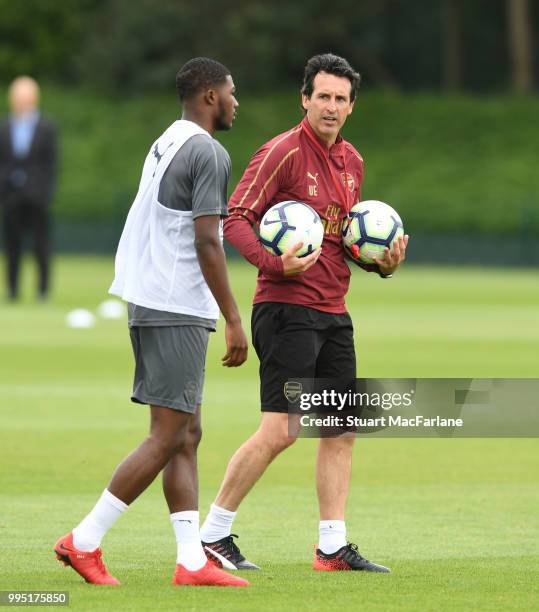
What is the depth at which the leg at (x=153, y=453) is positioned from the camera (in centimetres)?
714

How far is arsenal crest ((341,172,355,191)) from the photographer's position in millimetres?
8250

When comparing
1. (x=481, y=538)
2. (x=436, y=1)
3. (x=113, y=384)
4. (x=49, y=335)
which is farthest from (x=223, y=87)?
(x=436, y=1)

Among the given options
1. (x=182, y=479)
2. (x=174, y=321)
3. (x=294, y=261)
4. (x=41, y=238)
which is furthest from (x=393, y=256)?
(x=41, y=238)

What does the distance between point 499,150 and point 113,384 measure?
1616 inches


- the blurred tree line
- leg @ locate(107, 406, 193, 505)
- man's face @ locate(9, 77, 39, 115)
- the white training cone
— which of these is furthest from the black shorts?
the blurred tree line

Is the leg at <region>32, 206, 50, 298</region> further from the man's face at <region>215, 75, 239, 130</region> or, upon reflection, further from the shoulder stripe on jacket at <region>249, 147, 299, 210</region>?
the man's face at <region>215, 75, 239, 130</region>

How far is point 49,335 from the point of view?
20.3 metres

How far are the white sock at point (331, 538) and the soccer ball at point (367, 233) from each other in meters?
1.31

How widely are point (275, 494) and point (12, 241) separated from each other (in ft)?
50.2

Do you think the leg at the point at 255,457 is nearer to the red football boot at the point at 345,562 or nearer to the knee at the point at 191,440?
the red football boot at the point at 345,562

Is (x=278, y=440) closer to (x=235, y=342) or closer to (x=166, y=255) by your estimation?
(x=235, y=342)

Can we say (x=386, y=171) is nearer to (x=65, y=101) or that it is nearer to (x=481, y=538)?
(x=65, y=101)

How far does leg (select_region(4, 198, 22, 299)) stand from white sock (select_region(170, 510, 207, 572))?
17679 mm

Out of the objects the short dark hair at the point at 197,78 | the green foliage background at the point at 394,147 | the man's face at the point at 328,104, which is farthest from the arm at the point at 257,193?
the green foliage background at the point at 394,147
